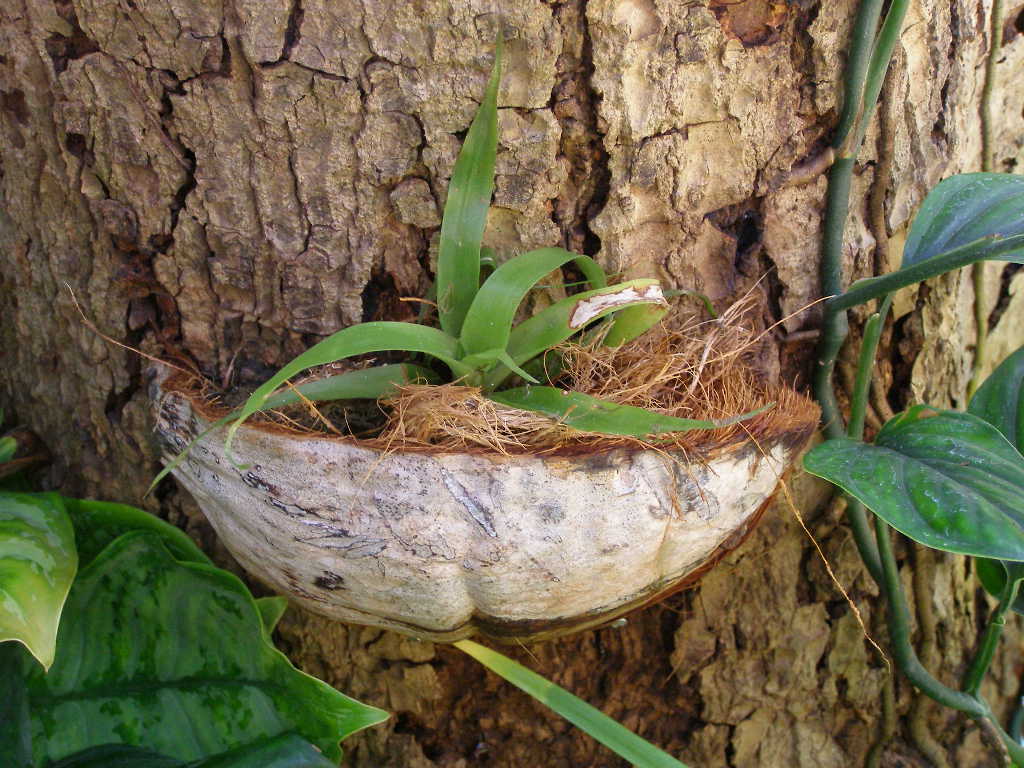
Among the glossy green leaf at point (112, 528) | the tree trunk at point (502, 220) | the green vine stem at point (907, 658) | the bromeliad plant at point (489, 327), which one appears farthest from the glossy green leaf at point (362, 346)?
the green vine stem at point (907, 658)

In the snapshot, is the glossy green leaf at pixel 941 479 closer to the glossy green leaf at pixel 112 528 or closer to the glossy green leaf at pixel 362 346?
the glossy green leaf at pixel 362 346

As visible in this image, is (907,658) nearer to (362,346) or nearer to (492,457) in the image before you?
(492,457)

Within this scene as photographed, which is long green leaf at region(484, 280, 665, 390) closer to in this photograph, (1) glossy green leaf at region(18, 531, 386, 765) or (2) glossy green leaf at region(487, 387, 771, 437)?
(2) glossy green leaf at region(487, 387, 771, 437)

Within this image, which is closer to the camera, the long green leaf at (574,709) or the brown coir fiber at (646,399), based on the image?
the brown coir fiber at (646,399)

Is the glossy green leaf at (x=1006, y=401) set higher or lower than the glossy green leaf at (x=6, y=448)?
higher

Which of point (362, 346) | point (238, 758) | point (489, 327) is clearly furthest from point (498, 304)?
point (238, 758)

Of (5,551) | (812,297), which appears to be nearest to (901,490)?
(812,297)
